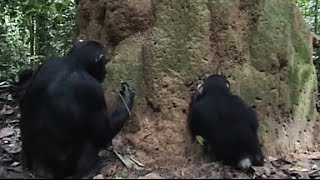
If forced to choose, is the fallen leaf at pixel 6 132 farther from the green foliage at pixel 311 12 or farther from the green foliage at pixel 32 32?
the green foliage at pixel 311 12

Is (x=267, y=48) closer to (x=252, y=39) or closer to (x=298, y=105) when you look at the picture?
(x=252, y=39)

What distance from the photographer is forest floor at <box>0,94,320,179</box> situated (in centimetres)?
456

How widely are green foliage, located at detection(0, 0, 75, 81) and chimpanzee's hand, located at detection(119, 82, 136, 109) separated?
123 inches

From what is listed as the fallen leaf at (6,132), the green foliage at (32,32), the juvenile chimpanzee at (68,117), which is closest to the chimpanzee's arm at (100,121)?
the juvenile chimpanzee at (68,117)

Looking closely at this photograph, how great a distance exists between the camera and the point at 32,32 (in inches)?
366

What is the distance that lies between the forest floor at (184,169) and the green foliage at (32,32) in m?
2.89

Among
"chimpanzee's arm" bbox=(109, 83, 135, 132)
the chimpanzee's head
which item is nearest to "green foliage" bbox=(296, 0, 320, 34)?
"chimpanzee's arm" bbox=(109, 83, 135, 132)

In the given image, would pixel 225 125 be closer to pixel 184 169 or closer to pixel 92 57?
pixel 184 169

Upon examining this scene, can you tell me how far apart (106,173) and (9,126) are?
2134 mm

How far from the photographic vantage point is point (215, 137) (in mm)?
4730

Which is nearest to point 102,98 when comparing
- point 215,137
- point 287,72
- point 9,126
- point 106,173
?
point 106,173

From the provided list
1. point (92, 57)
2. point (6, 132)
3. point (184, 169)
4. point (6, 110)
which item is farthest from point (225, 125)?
point (6, 110)

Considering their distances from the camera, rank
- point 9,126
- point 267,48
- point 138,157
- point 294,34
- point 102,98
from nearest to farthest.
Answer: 1. point 102,98
2. point 138,157
3. point 267,48
4. point 294,34
5. point 9,126

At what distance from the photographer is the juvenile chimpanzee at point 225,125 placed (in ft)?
15.3
